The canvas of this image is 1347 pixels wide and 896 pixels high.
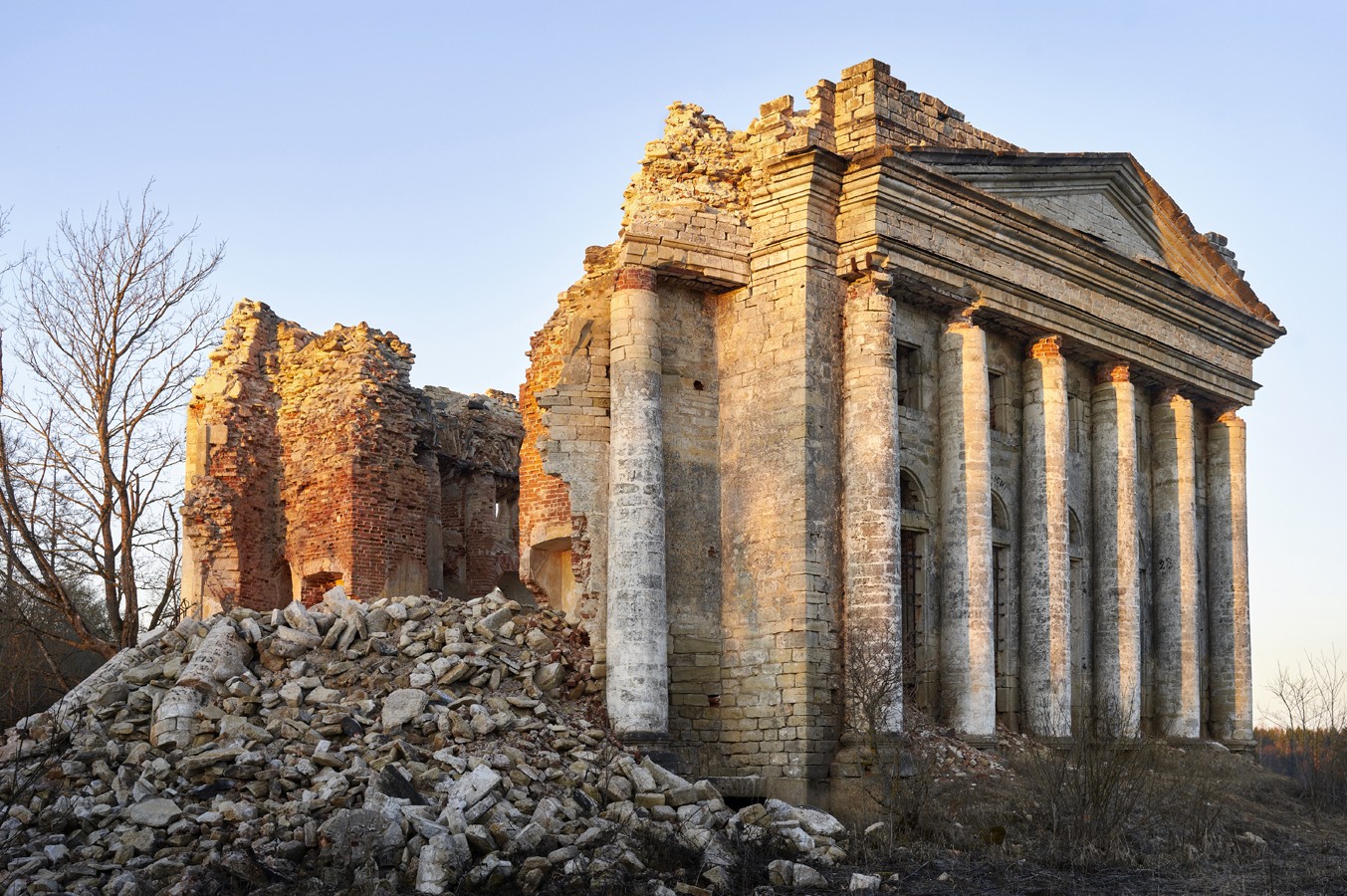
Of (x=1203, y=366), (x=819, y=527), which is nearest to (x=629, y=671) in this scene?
(x=819, y=527)

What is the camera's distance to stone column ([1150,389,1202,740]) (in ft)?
72.0

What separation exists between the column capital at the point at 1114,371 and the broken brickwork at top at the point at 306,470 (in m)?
9.84

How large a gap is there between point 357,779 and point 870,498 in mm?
6621

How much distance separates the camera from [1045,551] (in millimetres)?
19062

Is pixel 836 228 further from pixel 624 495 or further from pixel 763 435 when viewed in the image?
pixel 624 495

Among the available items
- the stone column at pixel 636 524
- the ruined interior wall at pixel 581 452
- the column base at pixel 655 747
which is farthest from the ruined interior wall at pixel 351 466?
the column base at pixel 655 747

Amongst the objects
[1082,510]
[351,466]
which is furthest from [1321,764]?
[351,466]

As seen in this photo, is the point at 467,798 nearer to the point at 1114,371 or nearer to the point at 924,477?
the point at 924,477

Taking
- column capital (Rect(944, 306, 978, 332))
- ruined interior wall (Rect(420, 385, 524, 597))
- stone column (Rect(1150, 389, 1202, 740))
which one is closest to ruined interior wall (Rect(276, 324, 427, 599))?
ruined interior wall (Rect(420, 385, 524, 597))

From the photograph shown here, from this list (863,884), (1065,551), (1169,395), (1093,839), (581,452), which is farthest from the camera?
(1169,395)

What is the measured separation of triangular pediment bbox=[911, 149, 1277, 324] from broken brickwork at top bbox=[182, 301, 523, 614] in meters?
8.62

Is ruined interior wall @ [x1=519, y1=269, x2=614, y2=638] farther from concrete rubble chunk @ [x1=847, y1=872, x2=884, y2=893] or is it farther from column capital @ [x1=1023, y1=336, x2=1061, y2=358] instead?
column capital @ [x1=1023, y1=336, x2=1061, y2=358]

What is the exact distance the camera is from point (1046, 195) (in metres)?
19.6

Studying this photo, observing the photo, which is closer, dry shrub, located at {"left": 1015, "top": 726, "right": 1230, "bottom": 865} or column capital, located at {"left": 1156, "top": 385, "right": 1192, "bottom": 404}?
dry shrub, located at {"left": 1015, "top": 726, "right": 1230, "bottom": 865}
